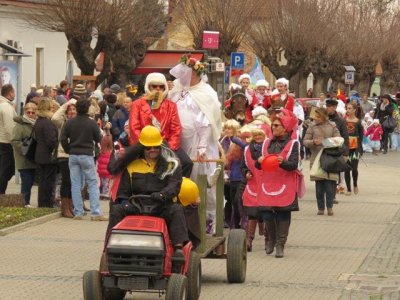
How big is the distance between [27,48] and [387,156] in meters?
12.6

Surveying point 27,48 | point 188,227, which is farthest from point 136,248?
point 27,48

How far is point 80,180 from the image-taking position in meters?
18.6

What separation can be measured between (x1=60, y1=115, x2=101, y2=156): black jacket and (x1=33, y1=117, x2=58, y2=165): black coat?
639 mm

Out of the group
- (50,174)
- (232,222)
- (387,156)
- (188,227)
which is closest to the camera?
(188,227)

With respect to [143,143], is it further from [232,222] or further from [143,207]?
[232,222]

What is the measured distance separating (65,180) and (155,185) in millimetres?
8180

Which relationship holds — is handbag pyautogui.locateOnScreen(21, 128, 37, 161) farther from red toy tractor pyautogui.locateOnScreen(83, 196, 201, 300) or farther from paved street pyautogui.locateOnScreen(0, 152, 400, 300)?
red toy tractor pyautogui.locateOnScreen(83, 196, 201, 300)

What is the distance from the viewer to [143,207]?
35.6ft

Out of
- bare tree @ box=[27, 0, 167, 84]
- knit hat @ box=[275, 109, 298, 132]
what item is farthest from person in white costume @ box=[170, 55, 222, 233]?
bare tree @ box=[27, 0, 167, 84]

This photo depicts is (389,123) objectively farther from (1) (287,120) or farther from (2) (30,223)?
(1) (287,120)

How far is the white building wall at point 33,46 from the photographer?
42250mm

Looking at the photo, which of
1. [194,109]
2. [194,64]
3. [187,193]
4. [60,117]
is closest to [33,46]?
[60,117]

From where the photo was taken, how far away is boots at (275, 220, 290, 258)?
1480cm

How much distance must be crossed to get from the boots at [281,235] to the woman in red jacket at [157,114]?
2.32 m
